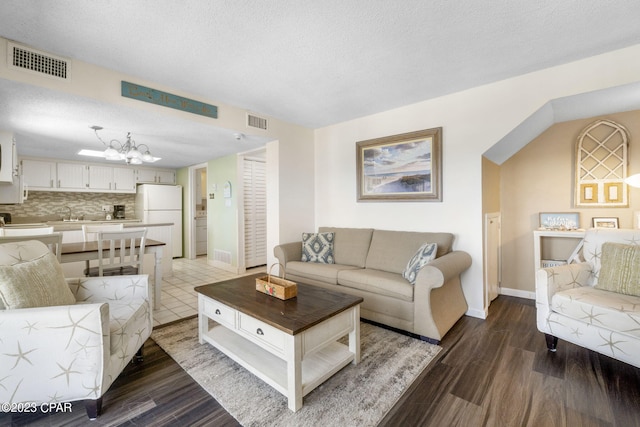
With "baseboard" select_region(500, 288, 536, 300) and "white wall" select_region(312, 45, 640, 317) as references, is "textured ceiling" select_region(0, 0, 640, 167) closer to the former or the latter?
"white wall" select_region(312, 45, 640, 317)

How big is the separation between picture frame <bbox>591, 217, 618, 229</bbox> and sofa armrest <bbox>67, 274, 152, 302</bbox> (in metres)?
4.32

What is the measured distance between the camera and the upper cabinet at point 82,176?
4.80 meters

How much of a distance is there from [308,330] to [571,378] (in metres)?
1.77

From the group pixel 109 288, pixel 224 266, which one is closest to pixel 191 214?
pixel 224 266

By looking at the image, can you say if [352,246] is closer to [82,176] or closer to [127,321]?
[127,321]

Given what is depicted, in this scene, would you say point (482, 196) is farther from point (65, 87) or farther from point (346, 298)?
point (65, 87)

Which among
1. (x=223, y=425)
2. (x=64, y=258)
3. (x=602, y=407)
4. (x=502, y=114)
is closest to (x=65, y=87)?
(x=64, y=258)

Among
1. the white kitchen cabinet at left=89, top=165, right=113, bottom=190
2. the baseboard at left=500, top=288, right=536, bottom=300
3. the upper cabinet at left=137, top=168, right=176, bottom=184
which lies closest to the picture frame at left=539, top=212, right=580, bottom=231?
the baseboard at left=500, top=288, right=536, bottom=300

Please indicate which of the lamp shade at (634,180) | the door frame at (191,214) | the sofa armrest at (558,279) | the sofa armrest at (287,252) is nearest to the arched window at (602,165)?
the lamp shade at (634,180)

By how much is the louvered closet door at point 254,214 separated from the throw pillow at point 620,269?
442 cm

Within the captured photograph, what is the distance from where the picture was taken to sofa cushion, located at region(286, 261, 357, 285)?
2988 mm

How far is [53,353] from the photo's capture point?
1.39 meters

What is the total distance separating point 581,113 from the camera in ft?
9.23

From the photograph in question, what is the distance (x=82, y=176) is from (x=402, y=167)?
5.87 metres
